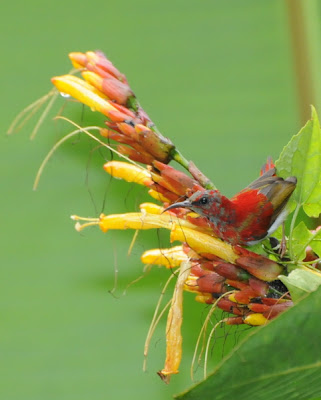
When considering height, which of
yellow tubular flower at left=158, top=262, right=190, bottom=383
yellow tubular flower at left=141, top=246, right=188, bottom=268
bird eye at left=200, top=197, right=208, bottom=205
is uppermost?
bird eye at left=200, top=197, right=208, bottom=205

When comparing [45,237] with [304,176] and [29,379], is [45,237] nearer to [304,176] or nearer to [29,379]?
[29,379]

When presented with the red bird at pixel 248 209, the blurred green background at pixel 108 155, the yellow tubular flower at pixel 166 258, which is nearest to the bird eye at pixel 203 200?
the red bird at pixel 248 209

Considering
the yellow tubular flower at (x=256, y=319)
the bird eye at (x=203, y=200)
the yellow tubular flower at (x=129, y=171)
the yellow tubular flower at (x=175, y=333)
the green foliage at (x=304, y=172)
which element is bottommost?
the yellow tubular flower at (x=175, y=333)

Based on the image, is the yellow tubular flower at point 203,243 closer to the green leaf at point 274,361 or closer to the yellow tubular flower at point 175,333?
the yellow tubular flower at point 175,333

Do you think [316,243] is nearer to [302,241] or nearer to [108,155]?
[302,241]

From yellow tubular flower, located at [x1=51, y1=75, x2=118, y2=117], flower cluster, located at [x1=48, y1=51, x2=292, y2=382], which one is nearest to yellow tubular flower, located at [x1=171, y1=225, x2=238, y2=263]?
flower cluster, located at [x1=48, y1=51, x2=292, y2=382]

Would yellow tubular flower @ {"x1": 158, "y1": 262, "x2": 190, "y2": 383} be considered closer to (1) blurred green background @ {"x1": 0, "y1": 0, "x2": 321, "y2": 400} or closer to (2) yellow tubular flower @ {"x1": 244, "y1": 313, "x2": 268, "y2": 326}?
(2) yellow tubular flower @ {"x1": 244, "y1": 313, "x2": 268, "y2": 326}

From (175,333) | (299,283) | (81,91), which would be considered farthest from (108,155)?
(299,283)
